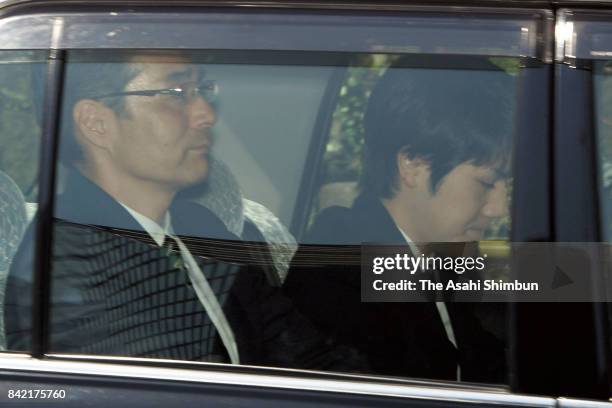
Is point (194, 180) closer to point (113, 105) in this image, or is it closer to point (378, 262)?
point (113, 105)

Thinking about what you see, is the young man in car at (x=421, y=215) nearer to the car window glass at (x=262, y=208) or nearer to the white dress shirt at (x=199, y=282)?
the car window glass at (x=262, y=208)

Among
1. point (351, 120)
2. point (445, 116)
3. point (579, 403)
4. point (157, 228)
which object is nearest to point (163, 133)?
point (157, 228)

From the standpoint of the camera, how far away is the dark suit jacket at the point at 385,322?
87.1 inches

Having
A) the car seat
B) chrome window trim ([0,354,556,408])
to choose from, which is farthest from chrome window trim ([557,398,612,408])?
the car seat

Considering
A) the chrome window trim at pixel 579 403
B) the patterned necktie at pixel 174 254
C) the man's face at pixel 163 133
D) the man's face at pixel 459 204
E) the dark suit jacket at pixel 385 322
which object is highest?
the man's face at pixel 163 133

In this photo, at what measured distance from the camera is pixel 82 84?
2.30 meters

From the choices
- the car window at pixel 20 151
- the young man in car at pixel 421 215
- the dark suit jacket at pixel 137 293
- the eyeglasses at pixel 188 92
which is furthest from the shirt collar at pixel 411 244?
the car window at pixel 20 151

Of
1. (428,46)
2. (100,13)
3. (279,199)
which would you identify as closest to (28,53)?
(100,13)

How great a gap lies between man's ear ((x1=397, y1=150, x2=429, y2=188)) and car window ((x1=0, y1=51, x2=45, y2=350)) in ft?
2.56

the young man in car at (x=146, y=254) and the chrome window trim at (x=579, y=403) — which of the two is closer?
the chrome window trim at (x=579, y=403)

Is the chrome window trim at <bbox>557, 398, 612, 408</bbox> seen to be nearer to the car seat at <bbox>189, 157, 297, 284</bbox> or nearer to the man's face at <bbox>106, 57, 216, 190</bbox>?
the car seat at <bbox>189, 157, 297, 284</bbox>

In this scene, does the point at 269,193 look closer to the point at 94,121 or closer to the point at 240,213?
the point at 240,213

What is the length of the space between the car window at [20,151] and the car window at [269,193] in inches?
2.0

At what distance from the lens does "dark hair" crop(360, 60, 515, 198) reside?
2230mm
